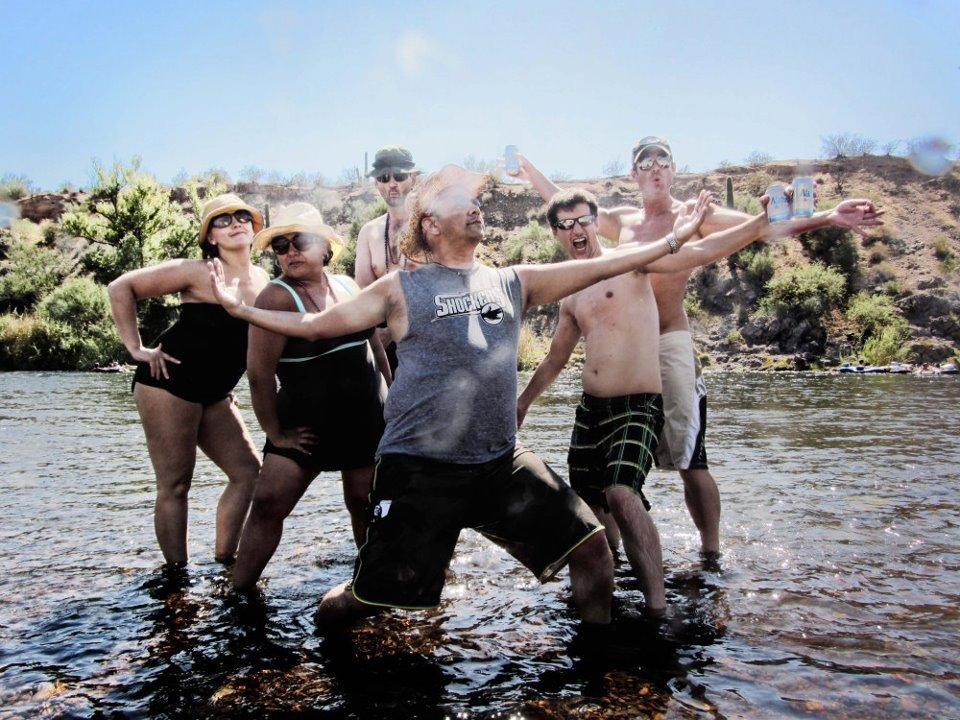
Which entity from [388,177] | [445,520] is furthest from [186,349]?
[445,520]

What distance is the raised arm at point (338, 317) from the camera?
365 centimetres

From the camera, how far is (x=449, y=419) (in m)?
3.56

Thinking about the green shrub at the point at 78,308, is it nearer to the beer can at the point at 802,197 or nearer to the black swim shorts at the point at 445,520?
the black swim shorts at the point at 445,520

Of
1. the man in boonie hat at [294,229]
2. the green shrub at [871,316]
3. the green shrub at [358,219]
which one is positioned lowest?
the green shrub at [871,316]

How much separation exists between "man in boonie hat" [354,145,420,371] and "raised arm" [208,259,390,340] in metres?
1.82

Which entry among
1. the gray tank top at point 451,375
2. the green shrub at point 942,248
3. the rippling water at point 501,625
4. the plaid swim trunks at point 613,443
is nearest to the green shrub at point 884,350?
the green shrub at point 942,248

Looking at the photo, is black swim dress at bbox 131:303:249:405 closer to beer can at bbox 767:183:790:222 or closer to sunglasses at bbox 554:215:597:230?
sunglasses at bbox 554:215:597:230

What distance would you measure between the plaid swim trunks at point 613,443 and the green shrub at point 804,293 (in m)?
29.2

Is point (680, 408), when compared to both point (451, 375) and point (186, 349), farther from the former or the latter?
point (186, 349)

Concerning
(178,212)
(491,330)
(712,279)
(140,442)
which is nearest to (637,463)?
(491,330)

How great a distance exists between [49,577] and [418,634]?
2612mm

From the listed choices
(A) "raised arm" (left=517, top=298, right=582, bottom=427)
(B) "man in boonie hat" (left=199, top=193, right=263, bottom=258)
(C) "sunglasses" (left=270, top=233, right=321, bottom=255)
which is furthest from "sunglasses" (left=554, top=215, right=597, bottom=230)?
(B) "man in boonie hat" (left=199, top=193, right=263, bottom=258)

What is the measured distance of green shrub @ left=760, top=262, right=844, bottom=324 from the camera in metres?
32.1

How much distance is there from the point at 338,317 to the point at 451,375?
1.93ft
